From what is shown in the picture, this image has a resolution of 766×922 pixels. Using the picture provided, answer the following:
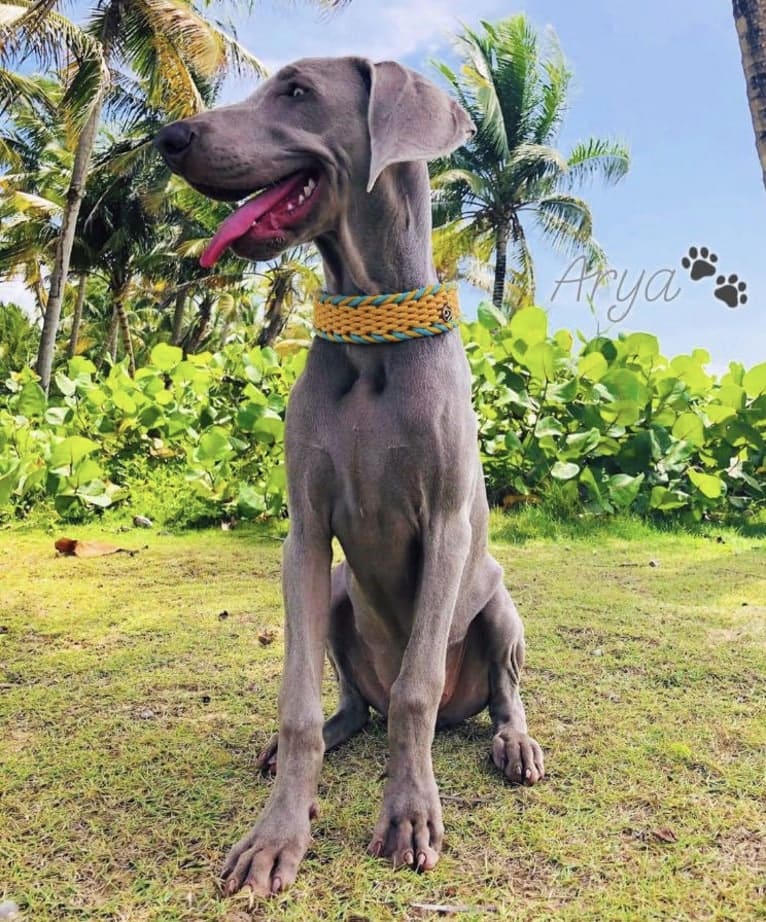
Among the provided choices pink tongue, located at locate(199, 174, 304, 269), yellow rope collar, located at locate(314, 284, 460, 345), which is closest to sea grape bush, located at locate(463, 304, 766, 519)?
yellow rope collar, located at locate(314, 284, 460, 345)

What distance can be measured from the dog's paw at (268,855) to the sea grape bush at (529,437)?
13.3 ft

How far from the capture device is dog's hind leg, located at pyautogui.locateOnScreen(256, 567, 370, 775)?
103 inches

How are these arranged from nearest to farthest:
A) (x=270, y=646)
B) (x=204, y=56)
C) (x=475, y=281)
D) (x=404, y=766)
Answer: (x=404, y=766)
(x=270, y=646)
(x=204, y=56)
(x=475, y=281)

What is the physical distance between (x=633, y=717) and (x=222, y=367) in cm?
606

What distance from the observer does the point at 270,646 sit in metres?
3.69

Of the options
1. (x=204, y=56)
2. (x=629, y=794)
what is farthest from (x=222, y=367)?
(x=204, y=56)

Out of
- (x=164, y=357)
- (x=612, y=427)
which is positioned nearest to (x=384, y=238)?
(x=612, y=427)

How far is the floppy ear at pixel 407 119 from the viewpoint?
198 cm

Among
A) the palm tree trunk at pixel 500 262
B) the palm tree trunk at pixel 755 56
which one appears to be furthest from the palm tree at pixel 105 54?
the palm tree trunk at pixel 755 56

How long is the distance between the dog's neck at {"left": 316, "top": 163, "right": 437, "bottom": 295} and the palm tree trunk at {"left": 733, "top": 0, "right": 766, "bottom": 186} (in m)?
3.93

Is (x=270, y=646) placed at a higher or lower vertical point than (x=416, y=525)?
lower

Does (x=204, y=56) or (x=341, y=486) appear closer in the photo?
(x=341, y=486)

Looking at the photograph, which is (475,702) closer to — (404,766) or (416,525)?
(404,766)

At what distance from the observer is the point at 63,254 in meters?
16.8
